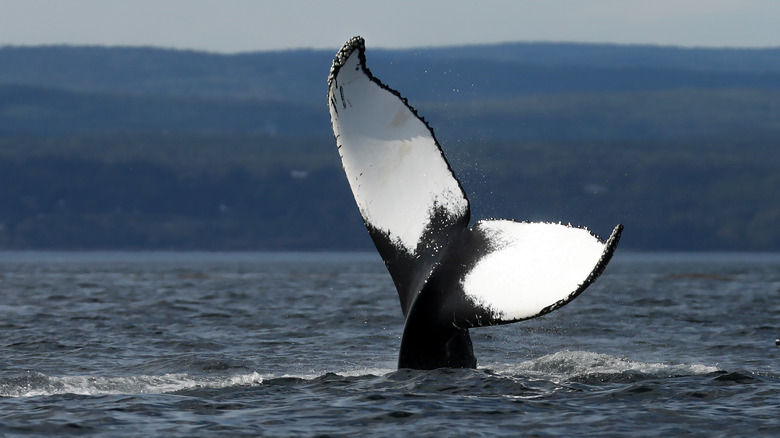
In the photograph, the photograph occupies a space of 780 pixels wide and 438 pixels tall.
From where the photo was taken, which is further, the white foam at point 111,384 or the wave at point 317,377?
the wave at point 317,377

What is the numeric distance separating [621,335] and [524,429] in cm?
988

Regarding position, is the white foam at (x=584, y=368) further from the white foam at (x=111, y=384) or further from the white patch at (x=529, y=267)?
the white patch at (x=529, y=267)

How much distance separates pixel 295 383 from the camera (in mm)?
12281

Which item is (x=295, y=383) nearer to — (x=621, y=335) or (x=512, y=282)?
(x=512, y=282)

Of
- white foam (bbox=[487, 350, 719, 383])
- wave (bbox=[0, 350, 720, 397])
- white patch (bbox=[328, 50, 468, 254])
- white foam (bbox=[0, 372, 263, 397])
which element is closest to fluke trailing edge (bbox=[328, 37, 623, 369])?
white patch (bbox=[328, 50, 468, 254])

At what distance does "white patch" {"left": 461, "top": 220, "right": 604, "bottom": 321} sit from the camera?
827 cm

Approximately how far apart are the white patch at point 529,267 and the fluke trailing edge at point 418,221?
0.03ft

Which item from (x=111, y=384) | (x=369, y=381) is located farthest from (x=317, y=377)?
(x=111, y=384)

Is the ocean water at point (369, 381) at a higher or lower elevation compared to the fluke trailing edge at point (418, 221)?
lower

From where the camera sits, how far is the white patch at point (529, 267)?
27.1 ft

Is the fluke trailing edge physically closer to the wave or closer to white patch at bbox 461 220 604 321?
white patch at bbox 461 220 604 321

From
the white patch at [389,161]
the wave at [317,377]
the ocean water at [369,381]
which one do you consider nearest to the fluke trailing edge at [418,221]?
the white patch at [389,161]

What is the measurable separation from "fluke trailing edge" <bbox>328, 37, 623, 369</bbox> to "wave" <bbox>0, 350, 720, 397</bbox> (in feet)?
5.98

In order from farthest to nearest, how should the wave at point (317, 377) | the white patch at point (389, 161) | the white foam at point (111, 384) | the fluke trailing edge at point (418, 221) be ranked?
1. the wave at point (317, 377)
2. the white foam at point (111, 384)
3. the white patch at point (389, 161)
4. the fluke trailing edge at point (418, 221)
